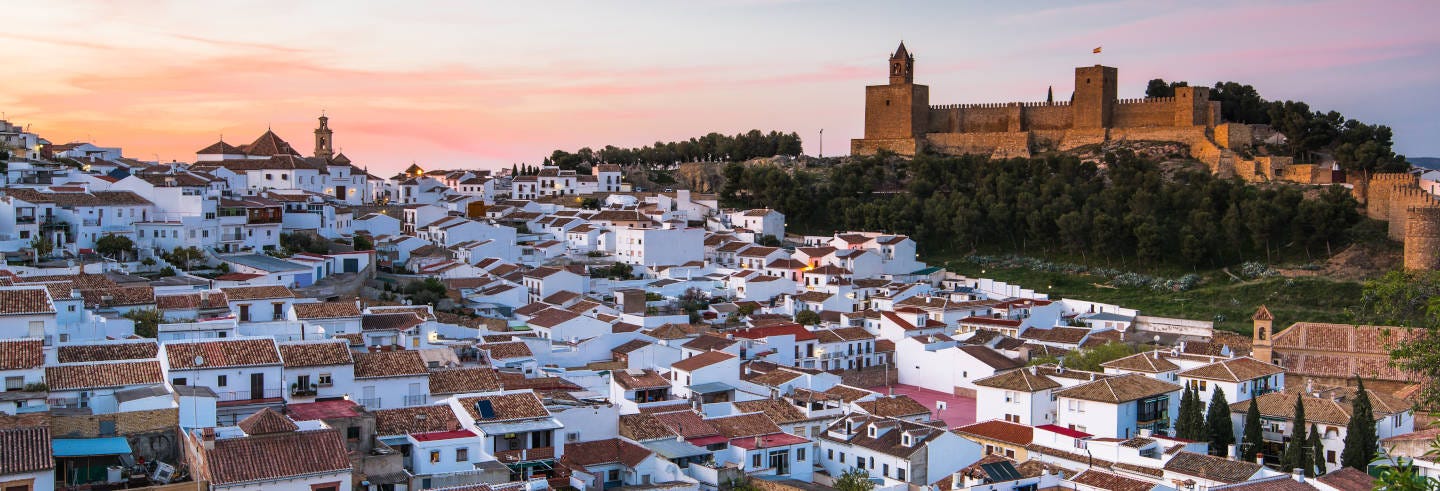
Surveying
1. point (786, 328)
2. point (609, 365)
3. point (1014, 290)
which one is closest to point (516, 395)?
point (609, 365)

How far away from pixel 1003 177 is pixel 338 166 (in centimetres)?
1810

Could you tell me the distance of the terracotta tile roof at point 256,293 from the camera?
50.8ft

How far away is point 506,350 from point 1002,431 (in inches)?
257

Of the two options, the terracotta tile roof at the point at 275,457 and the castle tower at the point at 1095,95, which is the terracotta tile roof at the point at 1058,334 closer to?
the terracotta tile roof at the point at 275,457

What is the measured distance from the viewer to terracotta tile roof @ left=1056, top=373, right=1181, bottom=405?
15.6 metres

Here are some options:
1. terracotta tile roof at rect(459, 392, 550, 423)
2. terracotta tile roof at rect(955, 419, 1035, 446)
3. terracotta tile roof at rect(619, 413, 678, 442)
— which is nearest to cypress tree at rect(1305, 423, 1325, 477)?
terracotta tile roof at rect(955, 419, 1035, 446)

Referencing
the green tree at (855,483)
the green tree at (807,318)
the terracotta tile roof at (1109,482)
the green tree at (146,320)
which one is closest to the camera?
the green tree at (855,483)

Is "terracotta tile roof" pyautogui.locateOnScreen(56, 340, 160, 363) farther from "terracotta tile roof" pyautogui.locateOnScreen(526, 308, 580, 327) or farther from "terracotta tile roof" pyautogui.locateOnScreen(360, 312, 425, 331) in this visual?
"terracotta tile roof" pyautogui.locateOnScreen(526, 308, 580, 327)

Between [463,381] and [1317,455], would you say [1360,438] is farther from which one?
[463,381]

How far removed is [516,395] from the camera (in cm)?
1145

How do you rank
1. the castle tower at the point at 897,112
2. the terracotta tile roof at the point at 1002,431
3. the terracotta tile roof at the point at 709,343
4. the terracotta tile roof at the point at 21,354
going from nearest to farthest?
the terracotta tile roof at the point at 21,354 → the terracotta tile roof at the point at 1002,431 → the terracotta tile roof at the point at 709,343 → the castle tower at the point at 897,112

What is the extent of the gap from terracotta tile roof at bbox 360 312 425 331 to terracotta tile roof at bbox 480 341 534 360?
0.97 m

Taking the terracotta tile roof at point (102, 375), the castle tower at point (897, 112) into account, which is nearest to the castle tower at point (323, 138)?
the castle tower at point (897, 112)

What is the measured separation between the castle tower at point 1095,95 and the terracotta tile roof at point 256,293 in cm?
2837
